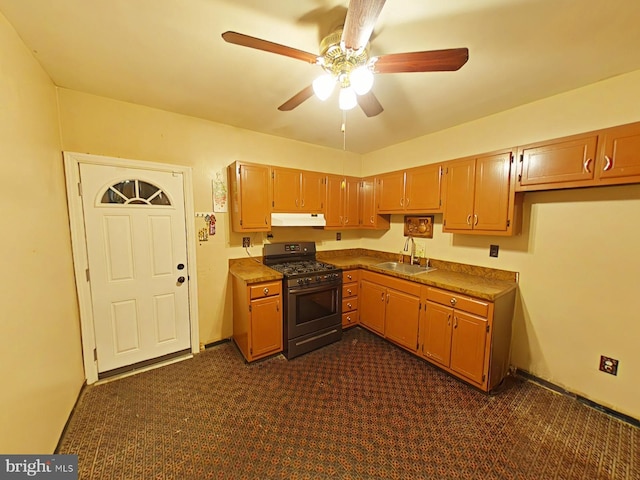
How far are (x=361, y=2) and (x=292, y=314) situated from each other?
2478mm

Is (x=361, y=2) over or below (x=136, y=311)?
over

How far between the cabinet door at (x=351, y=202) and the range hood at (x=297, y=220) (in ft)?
1.43

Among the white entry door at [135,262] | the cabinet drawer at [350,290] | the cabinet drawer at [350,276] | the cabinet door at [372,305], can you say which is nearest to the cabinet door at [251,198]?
the white entry door at [135,262]

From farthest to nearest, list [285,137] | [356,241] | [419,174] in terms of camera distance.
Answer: [356,241]
[285,137]
[419,174]

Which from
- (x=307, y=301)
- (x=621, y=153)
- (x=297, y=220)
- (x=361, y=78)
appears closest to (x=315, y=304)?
(x=307, y=301)

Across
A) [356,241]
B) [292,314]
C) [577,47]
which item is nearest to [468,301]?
[292,314]

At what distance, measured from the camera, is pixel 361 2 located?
0.91m

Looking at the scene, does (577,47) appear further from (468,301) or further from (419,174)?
(468,301)

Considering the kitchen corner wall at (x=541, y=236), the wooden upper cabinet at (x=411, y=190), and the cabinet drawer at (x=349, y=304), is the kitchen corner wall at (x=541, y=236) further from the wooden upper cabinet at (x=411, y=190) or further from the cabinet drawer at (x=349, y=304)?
the cabinet drawer at (x=349, y=304)

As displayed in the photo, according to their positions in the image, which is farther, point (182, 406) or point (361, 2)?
point (182, 406)

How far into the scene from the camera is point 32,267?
4.75ft

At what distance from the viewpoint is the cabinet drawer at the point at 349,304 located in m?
3.21

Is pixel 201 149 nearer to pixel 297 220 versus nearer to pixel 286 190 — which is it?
pixel 286 190

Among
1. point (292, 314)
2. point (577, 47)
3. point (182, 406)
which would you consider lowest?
point (182, 406)
